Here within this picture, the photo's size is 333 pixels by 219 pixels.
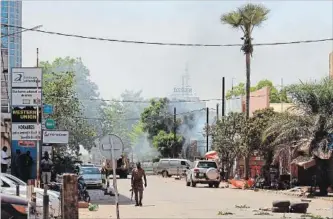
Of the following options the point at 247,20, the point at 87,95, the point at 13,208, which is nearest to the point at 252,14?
the point at 247,20

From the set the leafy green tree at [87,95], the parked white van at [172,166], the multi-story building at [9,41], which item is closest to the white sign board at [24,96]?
the multi-story building at [9,41]

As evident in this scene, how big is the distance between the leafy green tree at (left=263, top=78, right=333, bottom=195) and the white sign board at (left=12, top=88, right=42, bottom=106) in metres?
14.0

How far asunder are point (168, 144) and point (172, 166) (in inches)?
681

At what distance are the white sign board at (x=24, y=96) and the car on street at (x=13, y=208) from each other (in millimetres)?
9222

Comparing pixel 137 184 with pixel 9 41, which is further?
pixel 9 41

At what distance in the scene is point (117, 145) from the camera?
20.2 m

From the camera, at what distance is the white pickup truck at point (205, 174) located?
145 ft

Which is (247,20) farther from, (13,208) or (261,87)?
(261,87)

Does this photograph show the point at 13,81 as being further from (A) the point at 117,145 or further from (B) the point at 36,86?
(A) the point at 117,145

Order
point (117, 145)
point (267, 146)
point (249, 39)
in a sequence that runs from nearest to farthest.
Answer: point (117, 145) < point (267, 146) < point (249, 39)

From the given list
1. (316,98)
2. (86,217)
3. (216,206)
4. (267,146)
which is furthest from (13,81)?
(267,146)

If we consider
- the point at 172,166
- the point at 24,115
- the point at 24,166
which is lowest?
the point at 172,166

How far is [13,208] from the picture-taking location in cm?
1614

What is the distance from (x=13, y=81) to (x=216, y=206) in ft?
30.4
